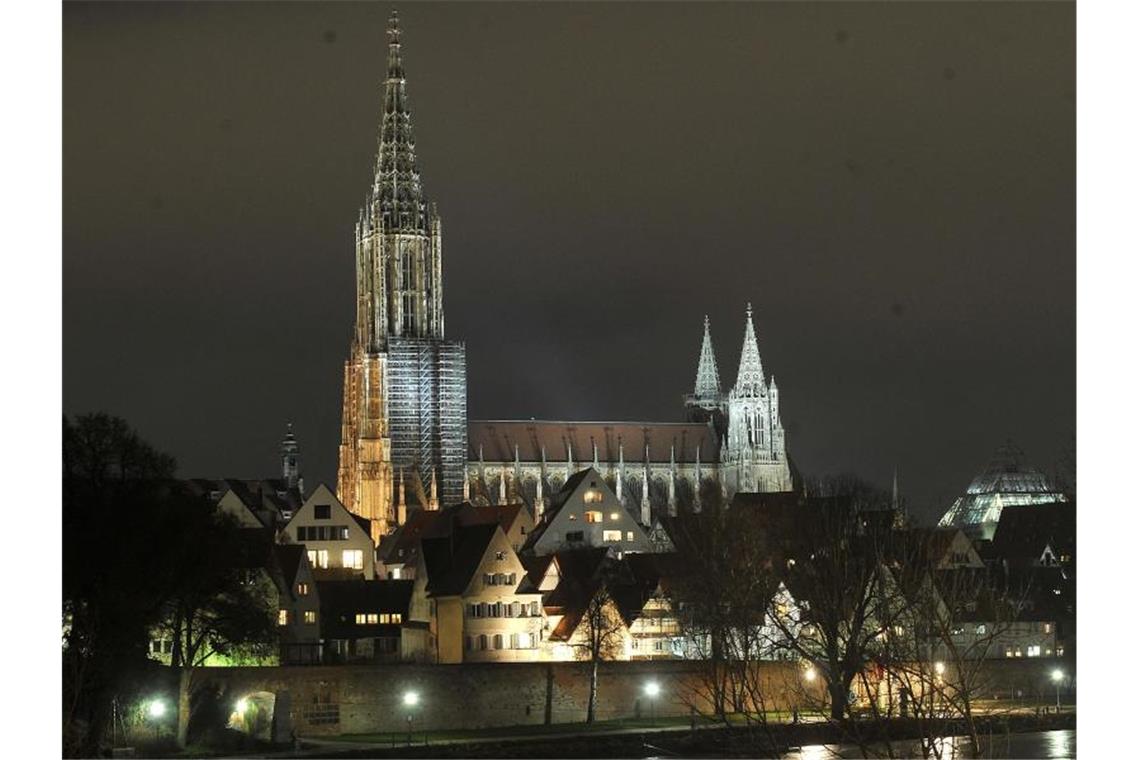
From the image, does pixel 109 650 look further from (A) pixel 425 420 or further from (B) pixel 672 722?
(A) pixel 425 420

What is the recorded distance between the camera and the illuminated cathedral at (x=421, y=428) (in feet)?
402

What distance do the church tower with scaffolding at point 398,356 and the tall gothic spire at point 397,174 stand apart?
5 centimetres

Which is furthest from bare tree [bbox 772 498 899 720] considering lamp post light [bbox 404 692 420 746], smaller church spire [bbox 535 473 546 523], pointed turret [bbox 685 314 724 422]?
pointed turret [bbox 685 314 724 422]

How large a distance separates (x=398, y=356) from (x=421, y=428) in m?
4.19

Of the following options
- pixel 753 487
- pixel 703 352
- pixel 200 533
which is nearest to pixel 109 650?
pixel 200 533

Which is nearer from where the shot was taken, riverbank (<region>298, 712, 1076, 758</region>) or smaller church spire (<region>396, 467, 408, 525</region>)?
riverbank (<region>298, 712, 1076, 758</region>)

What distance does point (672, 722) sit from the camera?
165 feet

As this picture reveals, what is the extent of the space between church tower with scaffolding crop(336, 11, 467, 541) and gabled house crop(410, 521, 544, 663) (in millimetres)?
54226

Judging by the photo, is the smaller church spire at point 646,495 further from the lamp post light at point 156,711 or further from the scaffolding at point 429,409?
the lamp post light at point 156,711

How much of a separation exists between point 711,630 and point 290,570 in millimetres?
12917

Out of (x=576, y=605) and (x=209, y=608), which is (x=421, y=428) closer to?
(x=576, y=605)

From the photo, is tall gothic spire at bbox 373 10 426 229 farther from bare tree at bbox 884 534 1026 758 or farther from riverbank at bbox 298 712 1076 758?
riverbank at bbox 298 712 1076 758

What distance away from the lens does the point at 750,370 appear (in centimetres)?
15138

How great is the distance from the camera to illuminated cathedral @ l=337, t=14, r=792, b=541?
402 ft
